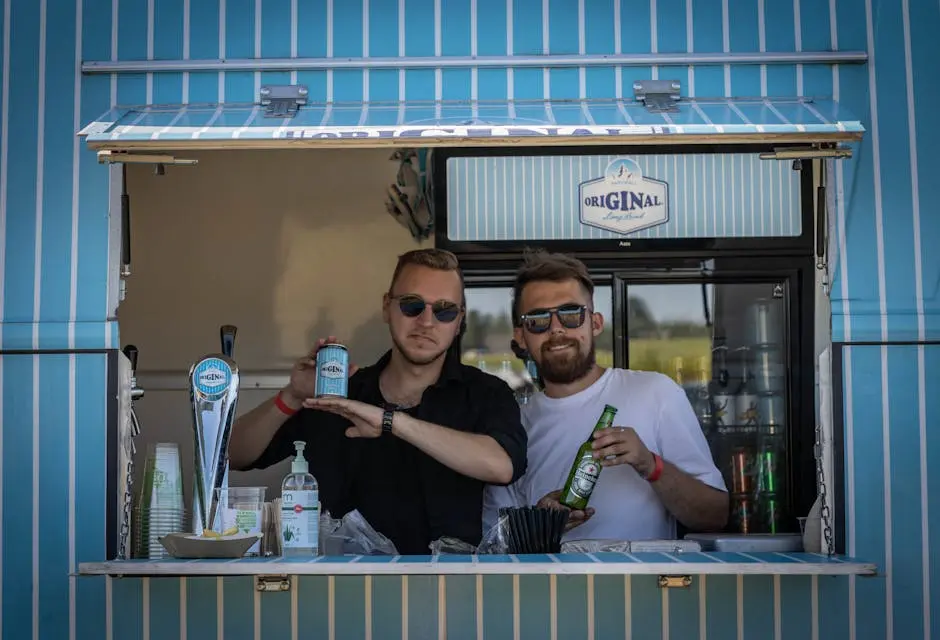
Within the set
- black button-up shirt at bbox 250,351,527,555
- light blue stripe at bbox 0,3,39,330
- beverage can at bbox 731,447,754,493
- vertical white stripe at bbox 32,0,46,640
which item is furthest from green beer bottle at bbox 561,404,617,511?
beverage can at bbox 731,447,754,493

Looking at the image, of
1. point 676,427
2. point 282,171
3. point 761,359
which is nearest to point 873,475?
point 676,427

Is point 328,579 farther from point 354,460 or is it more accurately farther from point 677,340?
point 677,340

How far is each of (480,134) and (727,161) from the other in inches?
89.5

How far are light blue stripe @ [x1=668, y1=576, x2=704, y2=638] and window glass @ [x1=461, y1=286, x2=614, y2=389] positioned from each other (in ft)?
6.60

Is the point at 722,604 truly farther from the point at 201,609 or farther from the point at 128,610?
the point at 128,610

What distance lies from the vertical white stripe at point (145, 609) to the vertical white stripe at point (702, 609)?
1534 millimetres

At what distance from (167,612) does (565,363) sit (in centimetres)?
152

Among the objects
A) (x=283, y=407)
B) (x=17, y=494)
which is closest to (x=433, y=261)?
(x=283, y=407)

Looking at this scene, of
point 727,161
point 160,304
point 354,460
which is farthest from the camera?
point 160,304

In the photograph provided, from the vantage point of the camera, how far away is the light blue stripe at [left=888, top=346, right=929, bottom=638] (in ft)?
11.3

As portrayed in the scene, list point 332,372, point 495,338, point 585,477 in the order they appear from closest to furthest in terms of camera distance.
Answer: point 332,372 < point 585,477 < point 495,338

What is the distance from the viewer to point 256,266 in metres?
5.98

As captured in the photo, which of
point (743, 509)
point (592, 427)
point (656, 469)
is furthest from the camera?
point (743, 509)

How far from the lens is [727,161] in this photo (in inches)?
204
